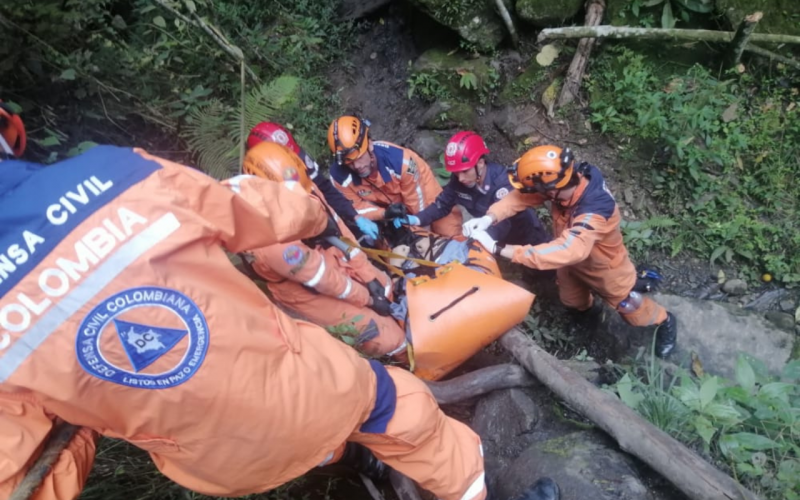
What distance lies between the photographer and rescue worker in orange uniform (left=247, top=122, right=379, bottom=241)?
13.2 feet

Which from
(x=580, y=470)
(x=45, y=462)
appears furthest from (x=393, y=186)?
(x=45, y=462)

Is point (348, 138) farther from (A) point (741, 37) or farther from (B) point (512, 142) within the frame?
(A) point (741, 37)

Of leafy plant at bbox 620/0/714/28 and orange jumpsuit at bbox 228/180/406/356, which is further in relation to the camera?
leafy plant at bbox 620/0/714/28

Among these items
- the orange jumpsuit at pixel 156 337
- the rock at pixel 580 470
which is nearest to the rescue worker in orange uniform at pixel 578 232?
the rock at pixel 580 470

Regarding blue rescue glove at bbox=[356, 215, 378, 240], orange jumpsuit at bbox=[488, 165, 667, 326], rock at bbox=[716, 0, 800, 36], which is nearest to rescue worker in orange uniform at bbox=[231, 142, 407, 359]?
blue rescue glove at bbox=[356, 215, 378, 240]

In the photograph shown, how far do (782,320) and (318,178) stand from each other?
Answer: 431 cm

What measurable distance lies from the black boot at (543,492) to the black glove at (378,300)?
65.0 inches

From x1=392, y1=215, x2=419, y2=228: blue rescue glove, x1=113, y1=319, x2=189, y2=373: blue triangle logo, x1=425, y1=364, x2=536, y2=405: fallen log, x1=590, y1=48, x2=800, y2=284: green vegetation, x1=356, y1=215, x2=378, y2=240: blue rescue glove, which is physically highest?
x1=113, y1=319, x2=189, y2=373: blue triangle logo

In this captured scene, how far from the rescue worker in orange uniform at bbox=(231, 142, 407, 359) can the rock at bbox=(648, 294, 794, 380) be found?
271 centimetres

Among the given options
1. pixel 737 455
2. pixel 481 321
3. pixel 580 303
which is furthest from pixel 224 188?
pixel 580 303

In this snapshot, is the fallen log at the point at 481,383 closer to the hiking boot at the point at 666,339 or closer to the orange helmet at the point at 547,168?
the orange helmet at the point at 547,168

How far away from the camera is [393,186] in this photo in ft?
15.6

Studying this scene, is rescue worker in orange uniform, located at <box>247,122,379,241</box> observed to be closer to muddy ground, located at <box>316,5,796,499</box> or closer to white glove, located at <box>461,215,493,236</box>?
white glove, located at <box>461,215,493,236</box>

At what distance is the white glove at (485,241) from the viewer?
12.4 ft
